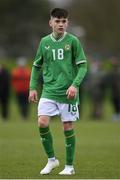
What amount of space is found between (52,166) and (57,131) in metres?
10.7

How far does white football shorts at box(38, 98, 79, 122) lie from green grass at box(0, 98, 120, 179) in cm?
87

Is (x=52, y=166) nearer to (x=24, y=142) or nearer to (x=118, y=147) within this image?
(x=118, y=147)

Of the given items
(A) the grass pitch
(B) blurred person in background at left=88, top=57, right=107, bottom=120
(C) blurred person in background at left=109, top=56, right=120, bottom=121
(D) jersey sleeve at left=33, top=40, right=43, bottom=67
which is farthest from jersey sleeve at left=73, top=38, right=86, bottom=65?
(B) blurred person in background at left=88, top=57, right=107, bottom=120

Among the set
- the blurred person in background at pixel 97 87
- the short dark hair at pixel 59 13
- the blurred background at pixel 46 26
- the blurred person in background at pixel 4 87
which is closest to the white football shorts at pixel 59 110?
the short dark hair at pixel 59 13

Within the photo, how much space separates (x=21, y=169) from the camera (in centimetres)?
1348

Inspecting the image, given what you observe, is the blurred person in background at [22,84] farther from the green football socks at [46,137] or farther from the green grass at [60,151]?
the green football socks at [46,137]

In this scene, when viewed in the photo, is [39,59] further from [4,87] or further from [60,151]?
[4,87]

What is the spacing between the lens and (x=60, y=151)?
17.3 metres

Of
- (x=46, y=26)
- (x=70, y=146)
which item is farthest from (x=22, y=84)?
(x=46, y=26)

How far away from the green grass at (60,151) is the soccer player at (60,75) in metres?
0.55

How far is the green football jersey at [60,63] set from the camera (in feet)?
41.9

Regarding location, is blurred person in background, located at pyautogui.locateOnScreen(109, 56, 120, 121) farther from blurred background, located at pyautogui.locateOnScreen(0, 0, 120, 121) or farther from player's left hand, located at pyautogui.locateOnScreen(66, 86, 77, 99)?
blurred background, located at pyautogui.locateOnScreen(0, 0, 120, 121)

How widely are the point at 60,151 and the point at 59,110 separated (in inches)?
174

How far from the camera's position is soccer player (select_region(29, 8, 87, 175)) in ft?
41.9
